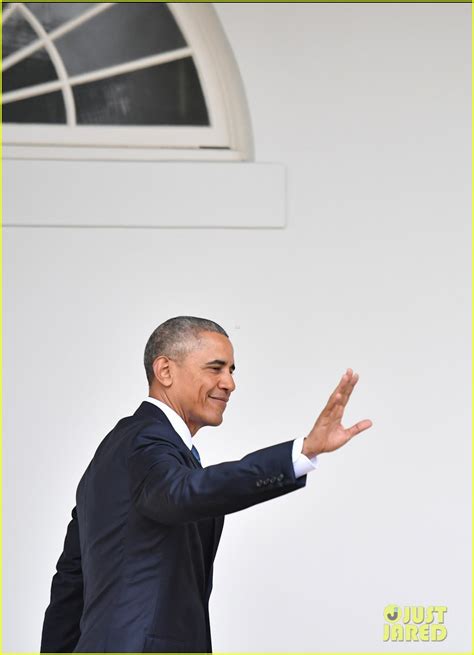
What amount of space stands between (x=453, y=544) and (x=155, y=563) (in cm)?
232

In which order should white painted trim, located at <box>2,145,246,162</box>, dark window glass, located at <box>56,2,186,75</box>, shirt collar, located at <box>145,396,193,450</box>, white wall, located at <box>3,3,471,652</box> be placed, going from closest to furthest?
shirt collar, located at <box>145,396,193,450</box>
white wall, located at <box>3,3,471,652</box>
white painted trim, located at <box>2,145,246,162</box>
dark window glass, located at <box>56,2,186,75</box>

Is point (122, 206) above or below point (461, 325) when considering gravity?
above

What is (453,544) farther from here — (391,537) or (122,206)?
(122,206)

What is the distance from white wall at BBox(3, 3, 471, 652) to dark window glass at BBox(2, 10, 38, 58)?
769 millimetres

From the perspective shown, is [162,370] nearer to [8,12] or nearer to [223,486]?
[223,486]

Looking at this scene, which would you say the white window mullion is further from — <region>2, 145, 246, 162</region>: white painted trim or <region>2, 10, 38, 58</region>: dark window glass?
<region>2, 145, 246, 162</region>: white painted trim

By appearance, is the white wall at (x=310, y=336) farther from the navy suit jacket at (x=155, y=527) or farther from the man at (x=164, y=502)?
the navy suit jacket at (x=155, y=527)

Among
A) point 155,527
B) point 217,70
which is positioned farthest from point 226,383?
point 217,70

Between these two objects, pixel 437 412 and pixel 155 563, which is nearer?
pixel 155 563

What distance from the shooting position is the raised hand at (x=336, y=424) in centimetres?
259

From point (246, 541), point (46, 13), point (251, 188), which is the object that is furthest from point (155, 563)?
point (46, 13)

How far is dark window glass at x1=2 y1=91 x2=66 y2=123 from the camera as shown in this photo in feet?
16.7

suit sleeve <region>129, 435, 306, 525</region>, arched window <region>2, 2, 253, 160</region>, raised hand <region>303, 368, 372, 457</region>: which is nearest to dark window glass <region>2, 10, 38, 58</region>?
arched window <region>2, 2, 253, 160</region>

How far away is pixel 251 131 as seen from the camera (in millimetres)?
4973
